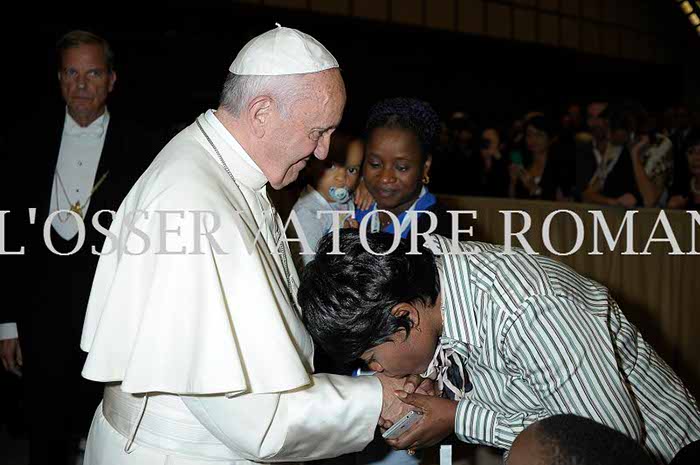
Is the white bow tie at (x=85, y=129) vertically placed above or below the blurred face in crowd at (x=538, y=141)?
below

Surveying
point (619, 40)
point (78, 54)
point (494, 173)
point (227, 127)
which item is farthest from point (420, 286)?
point (619, 40)

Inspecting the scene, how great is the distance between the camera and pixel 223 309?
6.08ft

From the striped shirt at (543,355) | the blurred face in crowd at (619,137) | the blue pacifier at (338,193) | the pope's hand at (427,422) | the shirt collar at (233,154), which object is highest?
the blurred face in crowd at (619,137)

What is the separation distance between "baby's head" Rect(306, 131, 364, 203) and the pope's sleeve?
1.54 metres

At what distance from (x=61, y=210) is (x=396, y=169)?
1394mm

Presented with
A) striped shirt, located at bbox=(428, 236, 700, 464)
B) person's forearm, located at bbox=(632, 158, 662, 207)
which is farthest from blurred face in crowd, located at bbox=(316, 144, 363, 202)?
person's forearm, located at bbox=(632, 158, 662, 207)

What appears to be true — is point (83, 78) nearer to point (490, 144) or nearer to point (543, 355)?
point (543, 355)

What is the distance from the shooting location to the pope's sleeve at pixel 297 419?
186cm

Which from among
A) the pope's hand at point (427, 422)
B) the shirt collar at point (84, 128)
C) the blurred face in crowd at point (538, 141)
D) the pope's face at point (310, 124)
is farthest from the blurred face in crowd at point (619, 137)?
the pope's face at point (310, 124)

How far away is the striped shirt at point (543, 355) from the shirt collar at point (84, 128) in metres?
1.91

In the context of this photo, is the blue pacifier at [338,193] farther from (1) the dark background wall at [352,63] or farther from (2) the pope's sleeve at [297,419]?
(2) the pope's sleeve at [297,419]

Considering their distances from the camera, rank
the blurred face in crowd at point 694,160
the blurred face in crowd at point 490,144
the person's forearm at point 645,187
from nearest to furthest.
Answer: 1. the blurred face in crowd at point 694,160
2. the person's forearm at point 645,187
3. the blurred face in crowd at point 490,144

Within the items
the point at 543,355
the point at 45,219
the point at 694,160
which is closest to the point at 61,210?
the point at 45,219

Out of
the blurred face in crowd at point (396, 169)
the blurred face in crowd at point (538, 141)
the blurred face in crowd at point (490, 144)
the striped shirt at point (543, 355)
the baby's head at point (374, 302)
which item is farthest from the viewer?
the blurred face in crowd at point (490, 144)
